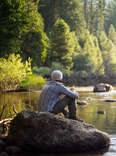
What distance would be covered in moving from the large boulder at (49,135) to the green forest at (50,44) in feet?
48.9

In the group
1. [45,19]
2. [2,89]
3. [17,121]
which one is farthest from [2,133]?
[45,19]

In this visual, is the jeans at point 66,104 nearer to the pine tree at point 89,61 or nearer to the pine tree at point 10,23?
the pine tree at point 10,23

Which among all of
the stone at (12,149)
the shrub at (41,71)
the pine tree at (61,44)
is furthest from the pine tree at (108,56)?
the stone at (12,149)

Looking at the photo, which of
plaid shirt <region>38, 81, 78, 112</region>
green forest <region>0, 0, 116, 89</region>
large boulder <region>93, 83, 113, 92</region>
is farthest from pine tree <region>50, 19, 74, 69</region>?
plaid shirt <region>38, 81, 78, 112</region>

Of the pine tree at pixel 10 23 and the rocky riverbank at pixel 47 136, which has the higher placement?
the pine tree at pixel 10 23

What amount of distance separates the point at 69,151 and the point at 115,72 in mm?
50254

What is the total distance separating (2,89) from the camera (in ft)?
85.8

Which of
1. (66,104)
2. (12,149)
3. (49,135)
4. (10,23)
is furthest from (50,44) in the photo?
(12,149)

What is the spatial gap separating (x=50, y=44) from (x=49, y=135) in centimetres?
4115

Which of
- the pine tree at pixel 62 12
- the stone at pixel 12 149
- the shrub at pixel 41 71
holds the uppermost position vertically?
the pine tree at pixel 62 12

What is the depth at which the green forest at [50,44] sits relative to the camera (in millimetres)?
24328

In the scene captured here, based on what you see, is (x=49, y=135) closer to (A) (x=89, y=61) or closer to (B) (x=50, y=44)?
(B) (x=50, y=44)

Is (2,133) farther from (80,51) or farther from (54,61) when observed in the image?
(80,51)

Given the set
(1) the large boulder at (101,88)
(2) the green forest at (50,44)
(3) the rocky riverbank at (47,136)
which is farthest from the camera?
(1) the large boulder at (101,88)
